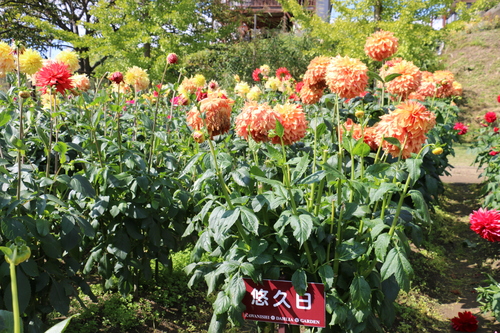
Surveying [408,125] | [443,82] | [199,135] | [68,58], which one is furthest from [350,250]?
[443,82]

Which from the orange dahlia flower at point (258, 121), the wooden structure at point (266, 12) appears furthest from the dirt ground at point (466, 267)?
the wooden structure at point (266, 12)

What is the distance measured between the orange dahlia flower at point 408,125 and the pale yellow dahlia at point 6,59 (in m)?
2.01

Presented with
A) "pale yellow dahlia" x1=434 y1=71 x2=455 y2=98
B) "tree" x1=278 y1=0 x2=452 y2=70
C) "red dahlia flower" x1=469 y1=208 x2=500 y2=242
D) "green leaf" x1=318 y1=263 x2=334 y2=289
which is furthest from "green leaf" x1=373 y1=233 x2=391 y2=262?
"tree" x1=278 y1=0 x2=452 y2=70

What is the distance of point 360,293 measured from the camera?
61.0 inches

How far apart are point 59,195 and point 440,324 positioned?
2466 millimetres

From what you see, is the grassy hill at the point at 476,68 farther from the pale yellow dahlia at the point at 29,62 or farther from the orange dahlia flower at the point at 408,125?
the pale yellow dahlia at the point at 29,62

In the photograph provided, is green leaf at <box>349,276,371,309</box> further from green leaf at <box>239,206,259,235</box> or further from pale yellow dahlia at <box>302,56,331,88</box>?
pale yellow dahlia at <box>302,56,331,88</box>

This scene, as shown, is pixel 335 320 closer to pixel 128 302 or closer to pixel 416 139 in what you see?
pixel 416 139

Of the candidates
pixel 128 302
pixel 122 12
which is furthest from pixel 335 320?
pixel 122 12

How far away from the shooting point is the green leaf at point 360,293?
1549 mm

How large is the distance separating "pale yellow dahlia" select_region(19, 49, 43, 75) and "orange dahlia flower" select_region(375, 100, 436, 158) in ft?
6.27

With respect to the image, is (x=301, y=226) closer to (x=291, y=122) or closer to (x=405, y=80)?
(x=291, y=122)

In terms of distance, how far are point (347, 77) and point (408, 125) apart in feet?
1.46

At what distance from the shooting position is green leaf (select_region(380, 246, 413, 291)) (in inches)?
56.5
